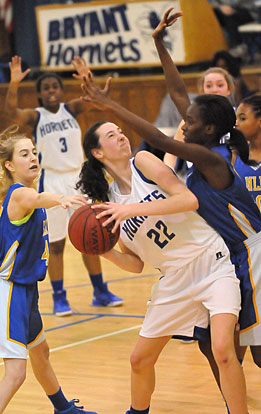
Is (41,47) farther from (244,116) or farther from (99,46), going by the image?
(244,116)

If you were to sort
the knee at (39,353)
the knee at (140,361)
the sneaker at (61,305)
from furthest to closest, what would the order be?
the sneaker at (61,305) → the knee at (39,353) → the knee at (140,361)

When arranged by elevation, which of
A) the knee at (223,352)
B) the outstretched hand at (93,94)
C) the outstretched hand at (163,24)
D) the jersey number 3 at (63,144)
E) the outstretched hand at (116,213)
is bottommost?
the knee at (223,352)

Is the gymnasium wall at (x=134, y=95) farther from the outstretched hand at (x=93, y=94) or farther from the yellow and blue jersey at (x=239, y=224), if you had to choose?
the outstretched hand at (x=93, y=94)

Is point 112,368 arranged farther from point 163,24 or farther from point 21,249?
point 163,24

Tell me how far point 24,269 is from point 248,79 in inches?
397

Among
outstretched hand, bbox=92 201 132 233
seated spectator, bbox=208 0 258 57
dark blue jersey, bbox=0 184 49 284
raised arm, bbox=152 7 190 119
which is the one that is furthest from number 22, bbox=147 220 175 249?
seated spectator, bbox=208 0 258 57

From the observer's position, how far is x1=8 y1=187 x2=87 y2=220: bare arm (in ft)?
12.5

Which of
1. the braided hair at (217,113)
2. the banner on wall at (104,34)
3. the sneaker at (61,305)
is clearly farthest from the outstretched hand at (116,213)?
the banner on wall at (104,34)

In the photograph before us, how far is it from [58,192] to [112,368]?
96.1 inches

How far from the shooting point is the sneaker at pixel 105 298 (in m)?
7.35

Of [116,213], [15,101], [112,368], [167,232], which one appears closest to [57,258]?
[15,101]

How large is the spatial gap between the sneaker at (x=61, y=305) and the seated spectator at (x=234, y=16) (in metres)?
8.31

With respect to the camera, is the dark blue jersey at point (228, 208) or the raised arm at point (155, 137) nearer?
the raised arm at point (155, 137)

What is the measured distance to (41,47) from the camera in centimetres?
1499
